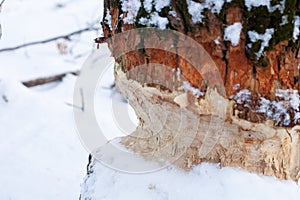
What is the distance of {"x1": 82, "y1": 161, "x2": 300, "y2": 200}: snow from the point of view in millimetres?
910

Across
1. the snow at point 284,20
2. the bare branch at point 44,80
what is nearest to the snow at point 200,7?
the snow at point 284,20

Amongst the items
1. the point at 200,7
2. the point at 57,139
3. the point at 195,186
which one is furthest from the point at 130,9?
the point at 57,139

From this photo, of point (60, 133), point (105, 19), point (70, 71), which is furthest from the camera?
point (70, 71)

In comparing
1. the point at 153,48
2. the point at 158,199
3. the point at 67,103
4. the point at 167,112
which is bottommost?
the point at 67,103

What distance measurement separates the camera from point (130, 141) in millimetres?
1124

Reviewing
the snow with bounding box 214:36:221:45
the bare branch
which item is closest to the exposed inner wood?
the snow with bounding box 214:36:221:45

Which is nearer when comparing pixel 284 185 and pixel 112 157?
pixel 284 185

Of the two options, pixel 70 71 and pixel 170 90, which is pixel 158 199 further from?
pixel 70 71

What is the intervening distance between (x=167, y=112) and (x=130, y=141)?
0.69 feet

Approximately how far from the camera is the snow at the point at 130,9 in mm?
914

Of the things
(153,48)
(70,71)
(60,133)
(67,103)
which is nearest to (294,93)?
(153,48)

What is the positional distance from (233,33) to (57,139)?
1.46 meters

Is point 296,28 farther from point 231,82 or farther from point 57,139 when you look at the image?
point 57,139

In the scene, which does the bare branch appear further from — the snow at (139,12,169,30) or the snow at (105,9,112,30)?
the snow at (139,12,169,30)
